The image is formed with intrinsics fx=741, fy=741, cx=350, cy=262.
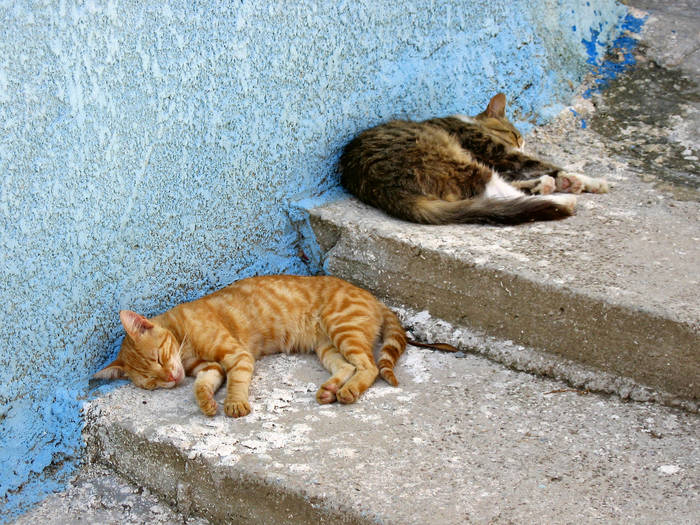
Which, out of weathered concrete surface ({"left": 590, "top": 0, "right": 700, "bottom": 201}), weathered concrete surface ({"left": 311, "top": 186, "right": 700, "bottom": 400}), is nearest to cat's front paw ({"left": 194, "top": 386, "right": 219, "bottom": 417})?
weathered concrete surface ({"left": 311, "top": 186, "right": 700, "bottom": 400})

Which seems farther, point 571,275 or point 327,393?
point 571,275

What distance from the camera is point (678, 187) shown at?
3.60 meters

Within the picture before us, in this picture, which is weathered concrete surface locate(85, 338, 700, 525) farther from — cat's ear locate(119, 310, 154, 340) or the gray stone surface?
cat's ear locate(119, 310, 154, 340)

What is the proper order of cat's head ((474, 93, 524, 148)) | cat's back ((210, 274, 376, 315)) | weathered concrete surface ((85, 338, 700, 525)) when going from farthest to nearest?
1. cat's head ((474, 93, 524, 148))
2. cat's back ((210, 274, 376, 315))
3. weathered concrete surface ((85, 338, 700, 525))

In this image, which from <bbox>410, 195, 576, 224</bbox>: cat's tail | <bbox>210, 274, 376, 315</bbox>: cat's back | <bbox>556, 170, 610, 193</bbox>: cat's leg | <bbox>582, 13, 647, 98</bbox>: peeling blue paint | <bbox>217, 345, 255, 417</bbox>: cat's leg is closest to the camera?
<bbox>217, 345, 255, 417</bbox>: cat's leg

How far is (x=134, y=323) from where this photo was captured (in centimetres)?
279

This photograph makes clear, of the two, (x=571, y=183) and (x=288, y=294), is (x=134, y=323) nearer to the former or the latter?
(x=288, y=294)

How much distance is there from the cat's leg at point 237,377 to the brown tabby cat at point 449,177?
3.27ft

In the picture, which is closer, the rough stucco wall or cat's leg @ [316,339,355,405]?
the rough stucco wall

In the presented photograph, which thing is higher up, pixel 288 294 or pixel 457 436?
pixel 288 294

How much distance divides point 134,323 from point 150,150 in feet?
2.21

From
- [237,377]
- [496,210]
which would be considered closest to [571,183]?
[496,210]

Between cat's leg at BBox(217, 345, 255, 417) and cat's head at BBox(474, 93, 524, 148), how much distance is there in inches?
71.6

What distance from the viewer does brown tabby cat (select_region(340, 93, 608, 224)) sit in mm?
3352
